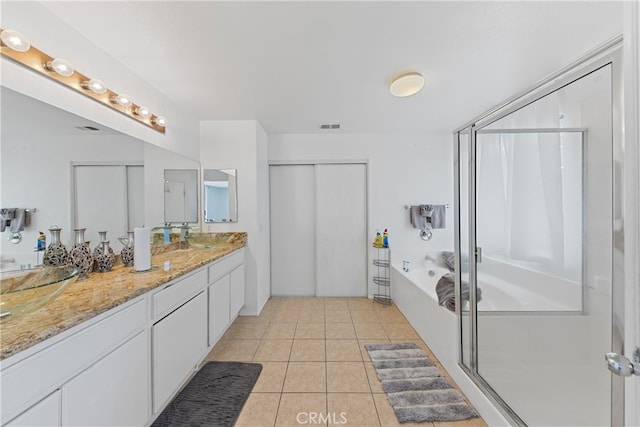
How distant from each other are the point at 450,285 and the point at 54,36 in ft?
10.2

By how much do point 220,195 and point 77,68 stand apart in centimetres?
164

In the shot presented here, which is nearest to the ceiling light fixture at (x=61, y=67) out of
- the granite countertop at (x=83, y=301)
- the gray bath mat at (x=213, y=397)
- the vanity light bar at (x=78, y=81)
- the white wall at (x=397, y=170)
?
the vanity light bar at (x=78, y=81)

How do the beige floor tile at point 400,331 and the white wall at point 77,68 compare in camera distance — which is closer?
the white wall at point 77,68

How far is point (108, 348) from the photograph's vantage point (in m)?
1.09

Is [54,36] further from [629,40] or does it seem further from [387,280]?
[387,280]

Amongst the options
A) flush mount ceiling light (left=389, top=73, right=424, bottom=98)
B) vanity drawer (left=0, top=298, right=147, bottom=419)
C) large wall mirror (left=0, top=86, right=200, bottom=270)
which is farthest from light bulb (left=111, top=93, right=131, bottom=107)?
flush mount ceiling light (left=389, top=73, right=424, bottom=98)

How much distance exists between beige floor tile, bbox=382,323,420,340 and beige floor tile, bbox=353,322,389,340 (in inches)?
2.2

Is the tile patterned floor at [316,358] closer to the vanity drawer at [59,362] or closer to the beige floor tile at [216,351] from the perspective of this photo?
the beige floor tile at [216,351]

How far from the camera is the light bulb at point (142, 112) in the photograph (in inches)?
78.8

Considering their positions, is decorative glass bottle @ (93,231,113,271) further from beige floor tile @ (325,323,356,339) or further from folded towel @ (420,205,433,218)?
folded towel @ (420,205,433,218)

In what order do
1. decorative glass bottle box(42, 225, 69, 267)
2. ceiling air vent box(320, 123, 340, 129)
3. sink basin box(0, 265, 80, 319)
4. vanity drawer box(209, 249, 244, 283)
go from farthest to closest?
ceiling air vent box(320, 123, 340, 129) < vanity drawer box(209, 249, 244, 283) < decorative glass bottle box(42, 225, 69, 267) < sink basin box(0, 265, 80, 319)

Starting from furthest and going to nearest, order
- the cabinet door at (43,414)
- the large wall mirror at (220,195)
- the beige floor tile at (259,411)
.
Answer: the large wall mirror at (220,195), the beige floor tile at (259,411), the cabinet door at (43,414)

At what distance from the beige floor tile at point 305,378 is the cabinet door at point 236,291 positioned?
82 cm

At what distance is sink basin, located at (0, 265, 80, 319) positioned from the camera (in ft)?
2.95
